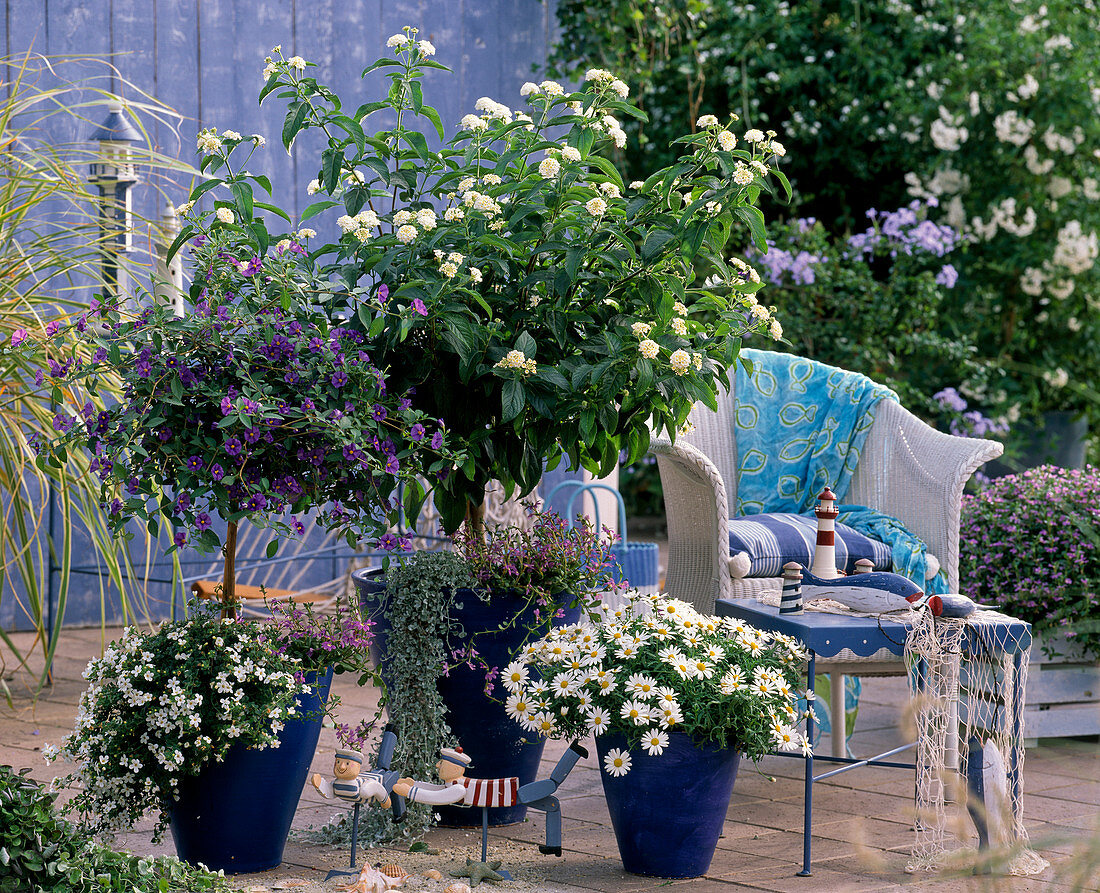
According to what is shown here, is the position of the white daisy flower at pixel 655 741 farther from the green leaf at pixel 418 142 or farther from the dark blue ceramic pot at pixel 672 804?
the green leaf at pixel 418 142

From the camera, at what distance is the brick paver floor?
2311mm

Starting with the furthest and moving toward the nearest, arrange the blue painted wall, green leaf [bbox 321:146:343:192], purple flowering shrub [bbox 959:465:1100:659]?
the blue painted wall
purple flowering shrub [bbox 959:465:1100:659]
green leaf [bbox 321:146:343:192]

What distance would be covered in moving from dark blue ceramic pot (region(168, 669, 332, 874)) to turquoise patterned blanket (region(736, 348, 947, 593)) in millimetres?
1683

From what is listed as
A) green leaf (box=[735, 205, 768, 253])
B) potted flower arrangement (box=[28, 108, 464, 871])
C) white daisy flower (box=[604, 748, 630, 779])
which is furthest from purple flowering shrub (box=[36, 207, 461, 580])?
green leaf (box=[735, 205, 768, 253])

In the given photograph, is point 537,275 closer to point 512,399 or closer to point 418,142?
point 512,399

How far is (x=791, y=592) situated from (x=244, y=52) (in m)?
3.27

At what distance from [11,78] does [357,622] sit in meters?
2.81

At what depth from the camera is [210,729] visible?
220 centimetres

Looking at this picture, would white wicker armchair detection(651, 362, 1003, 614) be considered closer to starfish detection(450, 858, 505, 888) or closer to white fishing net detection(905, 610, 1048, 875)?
white fishing net detection(905, 610, 1048, 875)

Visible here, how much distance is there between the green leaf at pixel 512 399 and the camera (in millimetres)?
2393

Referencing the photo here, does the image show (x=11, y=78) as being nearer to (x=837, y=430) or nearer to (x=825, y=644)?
(x=837, y=430)

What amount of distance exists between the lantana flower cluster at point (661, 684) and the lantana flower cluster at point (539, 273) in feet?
1.33

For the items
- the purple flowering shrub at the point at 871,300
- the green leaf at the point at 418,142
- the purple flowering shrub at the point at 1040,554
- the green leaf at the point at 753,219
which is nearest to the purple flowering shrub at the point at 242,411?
the green leaf at the point at 418,142

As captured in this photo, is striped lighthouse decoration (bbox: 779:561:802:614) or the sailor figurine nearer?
the sailor figurine
